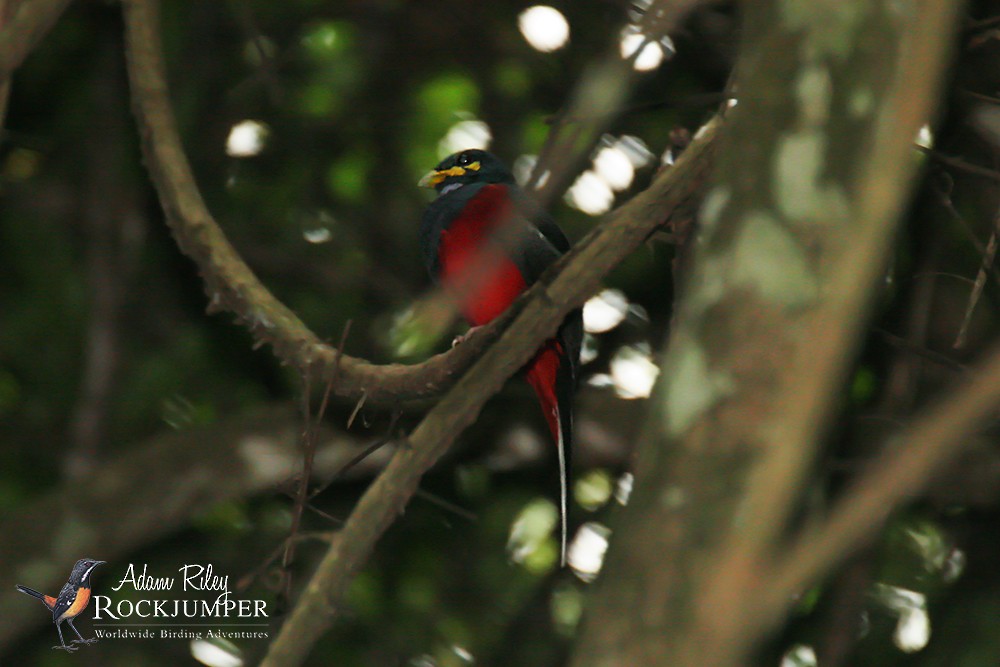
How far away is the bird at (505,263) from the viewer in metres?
4.08

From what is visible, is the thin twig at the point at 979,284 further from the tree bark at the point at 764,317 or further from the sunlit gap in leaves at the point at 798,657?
the sunlit gap in leaves at the point at 798,657

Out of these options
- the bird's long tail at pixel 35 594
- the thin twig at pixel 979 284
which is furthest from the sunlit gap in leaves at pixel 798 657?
the bird's long tail at pixel 35 594

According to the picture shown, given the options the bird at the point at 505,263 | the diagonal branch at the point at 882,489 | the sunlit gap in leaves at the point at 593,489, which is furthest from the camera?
the sunlit gap in leaves at the point at 593,489

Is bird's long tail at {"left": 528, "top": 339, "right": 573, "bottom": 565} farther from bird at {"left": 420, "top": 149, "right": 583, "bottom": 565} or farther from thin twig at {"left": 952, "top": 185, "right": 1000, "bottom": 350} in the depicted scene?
thin twig at {"left": 952, "top": 185, "right": 1000, "bottom": 350}

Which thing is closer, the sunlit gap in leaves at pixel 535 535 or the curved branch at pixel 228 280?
the curved branch at pixel 228 280

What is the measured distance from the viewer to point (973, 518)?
5000 millimetres

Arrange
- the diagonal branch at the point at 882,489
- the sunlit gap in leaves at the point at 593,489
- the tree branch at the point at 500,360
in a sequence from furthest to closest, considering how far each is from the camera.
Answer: the sunlit gap in leaves at the point at 593,489 < the tree branch at the point at 500,360 < the diagonal branch at the point at 882,489

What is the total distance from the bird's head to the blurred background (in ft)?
1.65

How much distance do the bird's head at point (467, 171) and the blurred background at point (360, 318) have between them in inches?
19.8

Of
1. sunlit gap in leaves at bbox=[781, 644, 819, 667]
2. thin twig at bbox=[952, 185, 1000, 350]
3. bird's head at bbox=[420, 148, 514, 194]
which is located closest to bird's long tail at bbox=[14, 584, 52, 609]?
bird's head at bbox=[420, 148, 514, 194]

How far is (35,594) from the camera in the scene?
4145 millimetres

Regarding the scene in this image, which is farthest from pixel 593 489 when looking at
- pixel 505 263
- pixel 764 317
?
pixel 764 317

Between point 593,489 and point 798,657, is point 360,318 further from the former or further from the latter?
point 798,657

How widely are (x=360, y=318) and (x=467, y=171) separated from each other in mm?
841
